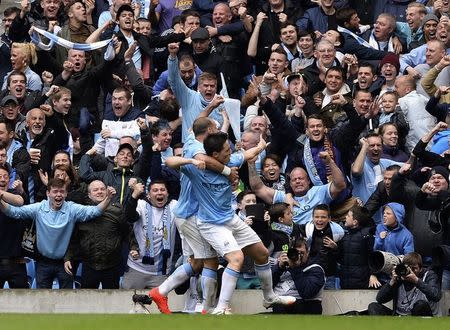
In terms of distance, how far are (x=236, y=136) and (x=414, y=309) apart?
13.3 ft

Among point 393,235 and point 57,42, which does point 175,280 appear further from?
point 57,42

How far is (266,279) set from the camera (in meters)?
18.5

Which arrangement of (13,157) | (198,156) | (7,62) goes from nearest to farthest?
(198,156)
(13,157)
(7,62)

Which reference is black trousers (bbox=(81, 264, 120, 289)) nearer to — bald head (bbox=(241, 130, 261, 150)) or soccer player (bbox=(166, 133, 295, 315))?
soccer player (bbox=(166, 133, 295, 315))

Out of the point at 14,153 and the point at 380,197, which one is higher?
the point at 14,153

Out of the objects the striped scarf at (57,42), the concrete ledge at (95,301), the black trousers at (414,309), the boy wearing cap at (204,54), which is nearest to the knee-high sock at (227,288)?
the concrete ledge at (95,301)

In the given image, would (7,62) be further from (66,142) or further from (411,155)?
(411,155)

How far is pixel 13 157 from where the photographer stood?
21531mm

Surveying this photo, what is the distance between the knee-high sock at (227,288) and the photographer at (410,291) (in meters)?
1.71

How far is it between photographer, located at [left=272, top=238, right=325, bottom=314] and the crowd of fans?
23 mm

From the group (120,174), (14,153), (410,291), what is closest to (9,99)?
(14,153)

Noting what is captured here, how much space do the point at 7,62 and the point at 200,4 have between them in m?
3.20

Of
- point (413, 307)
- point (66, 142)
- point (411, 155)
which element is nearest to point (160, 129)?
point (66, 142)

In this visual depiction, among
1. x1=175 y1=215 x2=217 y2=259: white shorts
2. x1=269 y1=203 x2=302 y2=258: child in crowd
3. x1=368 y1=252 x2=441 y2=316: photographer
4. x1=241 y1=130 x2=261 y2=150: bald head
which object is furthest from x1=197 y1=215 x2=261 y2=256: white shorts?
x1=241 y1=130 x2=261 y2=150: bald head
